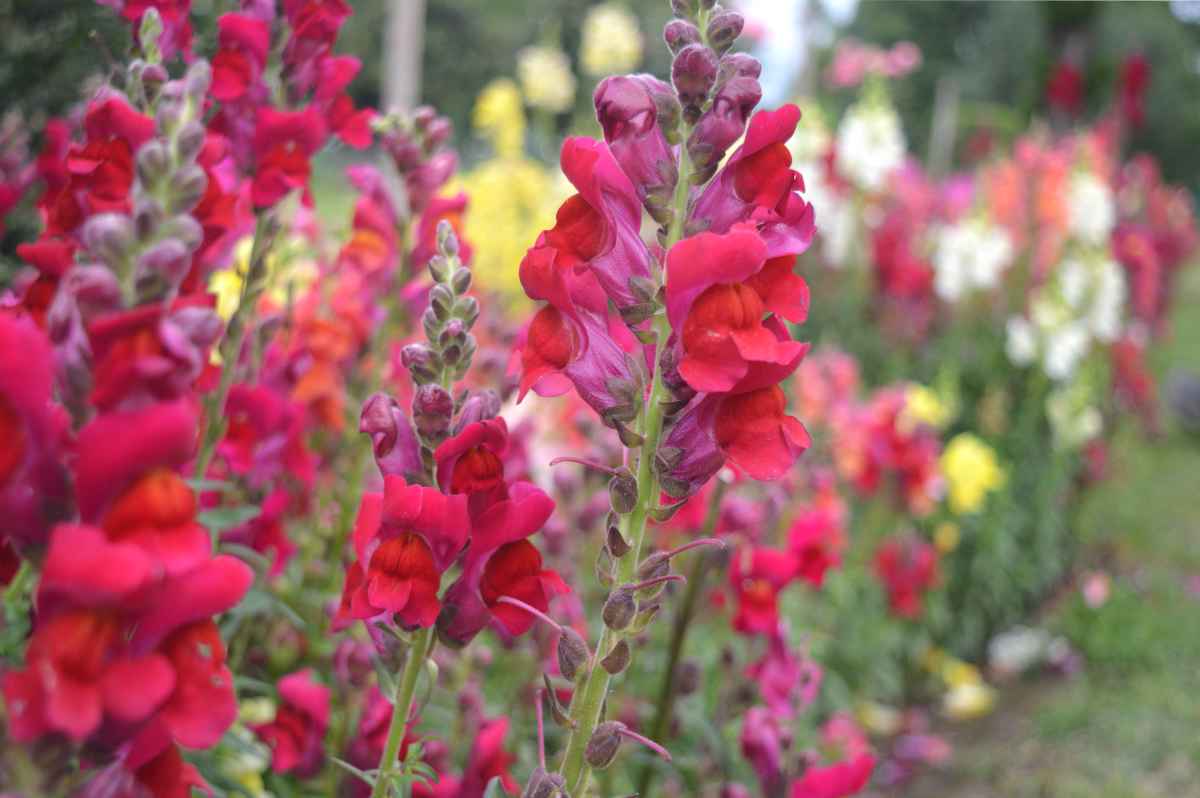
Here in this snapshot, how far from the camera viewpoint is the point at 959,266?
259 inches

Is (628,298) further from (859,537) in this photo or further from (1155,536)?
(1155,536)

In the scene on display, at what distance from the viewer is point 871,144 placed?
7.07 m

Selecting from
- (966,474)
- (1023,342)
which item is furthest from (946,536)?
(1023,342)

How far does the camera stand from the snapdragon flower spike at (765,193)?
952mm

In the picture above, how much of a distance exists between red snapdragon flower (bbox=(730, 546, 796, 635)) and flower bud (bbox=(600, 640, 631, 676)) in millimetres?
726

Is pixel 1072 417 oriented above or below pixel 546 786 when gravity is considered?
below

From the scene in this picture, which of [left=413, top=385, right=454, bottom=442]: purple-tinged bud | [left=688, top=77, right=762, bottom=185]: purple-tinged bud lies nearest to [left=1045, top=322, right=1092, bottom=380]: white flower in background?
[left=688, top=77, right=762, bottom=185]: purple-tinged bud

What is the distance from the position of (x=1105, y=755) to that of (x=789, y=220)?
412 cm

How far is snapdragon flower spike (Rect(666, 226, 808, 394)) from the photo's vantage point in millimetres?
898

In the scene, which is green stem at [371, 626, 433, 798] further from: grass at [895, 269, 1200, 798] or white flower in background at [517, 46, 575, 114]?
white flower in background at [517, 46, 575, 114]

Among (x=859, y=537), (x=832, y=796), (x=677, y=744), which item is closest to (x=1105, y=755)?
(x=859, y=537)

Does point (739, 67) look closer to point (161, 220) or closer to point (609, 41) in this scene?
point (161, 220)

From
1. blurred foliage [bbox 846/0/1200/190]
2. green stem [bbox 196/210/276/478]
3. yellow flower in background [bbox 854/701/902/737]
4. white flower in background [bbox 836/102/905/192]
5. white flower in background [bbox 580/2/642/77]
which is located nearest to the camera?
green stem [bbox 196/210/276/478]

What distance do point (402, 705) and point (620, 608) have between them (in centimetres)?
24
